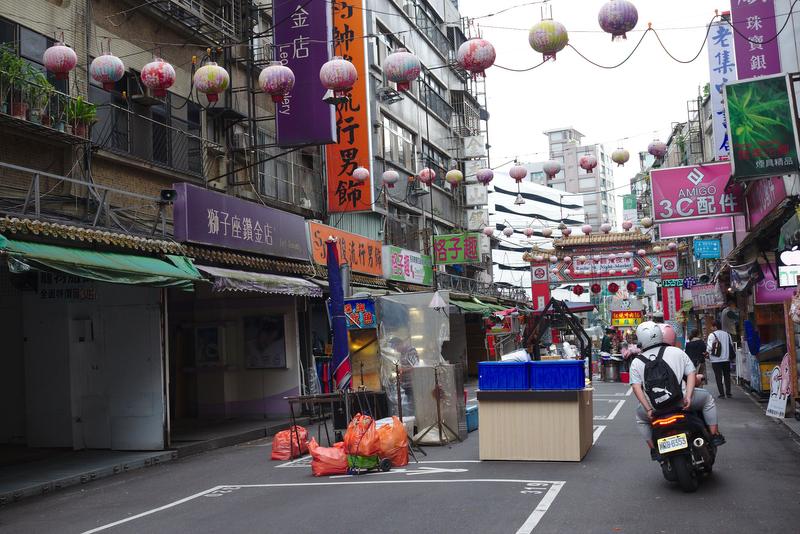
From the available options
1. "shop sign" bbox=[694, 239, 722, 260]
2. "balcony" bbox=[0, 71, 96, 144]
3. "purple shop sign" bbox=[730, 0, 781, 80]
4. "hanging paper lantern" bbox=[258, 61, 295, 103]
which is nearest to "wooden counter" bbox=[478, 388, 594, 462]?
"hanging paper lantern" bbox=[258, 61, 295, 103]

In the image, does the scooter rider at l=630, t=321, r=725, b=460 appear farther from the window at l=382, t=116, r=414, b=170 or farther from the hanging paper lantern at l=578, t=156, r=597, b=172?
the window at l=382, t=116, r=414, b=170

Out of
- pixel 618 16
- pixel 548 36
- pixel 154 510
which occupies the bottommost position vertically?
pixel 154 510

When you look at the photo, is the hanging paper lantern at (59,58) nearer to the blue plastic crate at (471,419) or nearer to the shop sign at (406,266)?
the blue plastic crate at (471,419)

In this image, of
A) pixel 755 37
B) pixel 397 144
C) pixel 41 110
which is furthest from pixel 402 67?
pixel 397 144

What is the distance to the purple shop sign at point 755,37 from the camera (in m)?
16.2

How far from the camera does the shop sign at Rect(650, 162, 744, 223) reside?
1855 cm

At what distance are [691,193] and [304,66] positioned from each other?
10.3 meters

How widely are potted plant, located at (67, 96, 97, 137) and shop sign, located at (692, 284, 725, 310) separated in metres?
20.4

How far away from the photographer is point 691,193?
60.9 ft

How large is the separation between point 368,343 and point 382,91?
622 inches

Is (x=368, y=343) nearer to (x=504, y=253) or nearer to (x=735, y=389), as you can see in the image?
(x=735, y=389)

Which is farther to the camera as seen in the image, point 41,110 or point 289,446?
point 41,110

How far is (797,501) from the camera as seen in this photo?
8.07m

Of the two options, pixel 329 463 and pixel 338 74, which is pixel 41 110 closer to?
pixel 338 74
